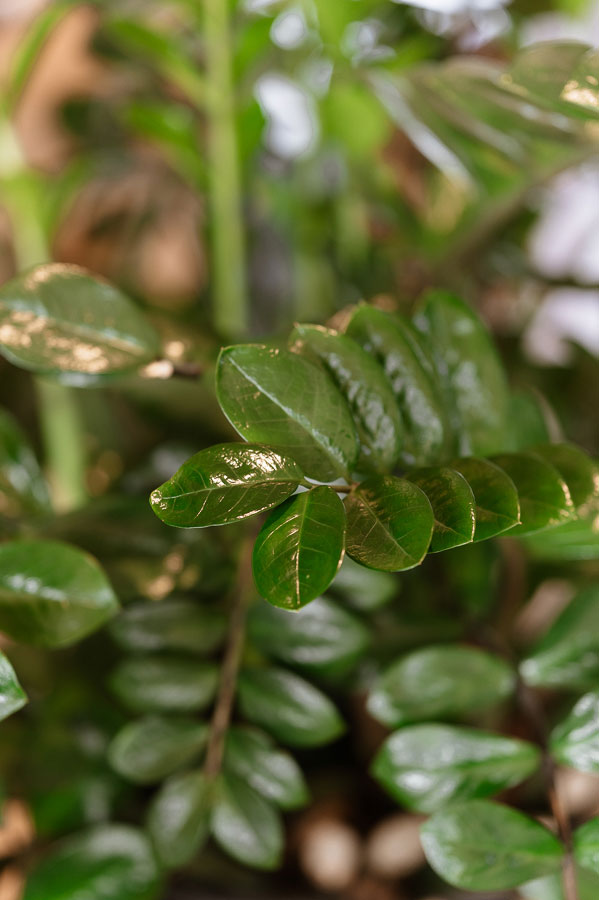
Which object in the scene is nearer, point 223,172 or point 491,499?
point 491,499

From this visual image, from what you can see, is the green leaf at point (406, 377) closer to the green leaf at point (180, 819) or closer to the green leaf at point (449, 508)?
the green leaf at point (449, 508)

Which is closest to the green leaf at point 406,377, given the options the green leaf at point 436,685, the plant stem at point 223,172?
the green leaf at point 436,685

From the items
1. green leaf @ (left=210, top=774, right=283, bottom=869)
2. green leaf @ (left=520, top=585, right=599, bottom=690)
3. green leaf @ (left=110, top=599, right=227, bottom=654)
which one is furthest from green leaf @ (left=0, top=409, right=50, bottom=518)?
green leaf @ (left=520, top=585, right=599, bottom=690)

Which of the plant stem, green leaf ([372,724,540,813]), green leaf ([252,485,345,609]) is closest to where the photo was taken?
green leaf ([252,485,345,609])

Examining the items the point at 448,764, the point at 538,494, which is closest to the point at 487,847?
the point at 448,764

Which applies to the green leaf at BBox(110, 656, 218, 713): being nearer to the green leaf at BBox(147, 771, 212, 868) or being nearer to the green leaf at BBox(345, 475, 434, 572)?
the green leaf at BBox(147, 771, 212, 868)

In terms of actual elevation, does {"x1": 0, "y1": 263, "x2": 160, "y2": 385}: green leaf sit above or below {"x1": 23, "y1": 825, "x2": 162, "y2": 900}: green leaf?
above

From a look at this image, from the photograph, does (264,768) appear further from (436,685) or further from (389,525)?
(389,525)
